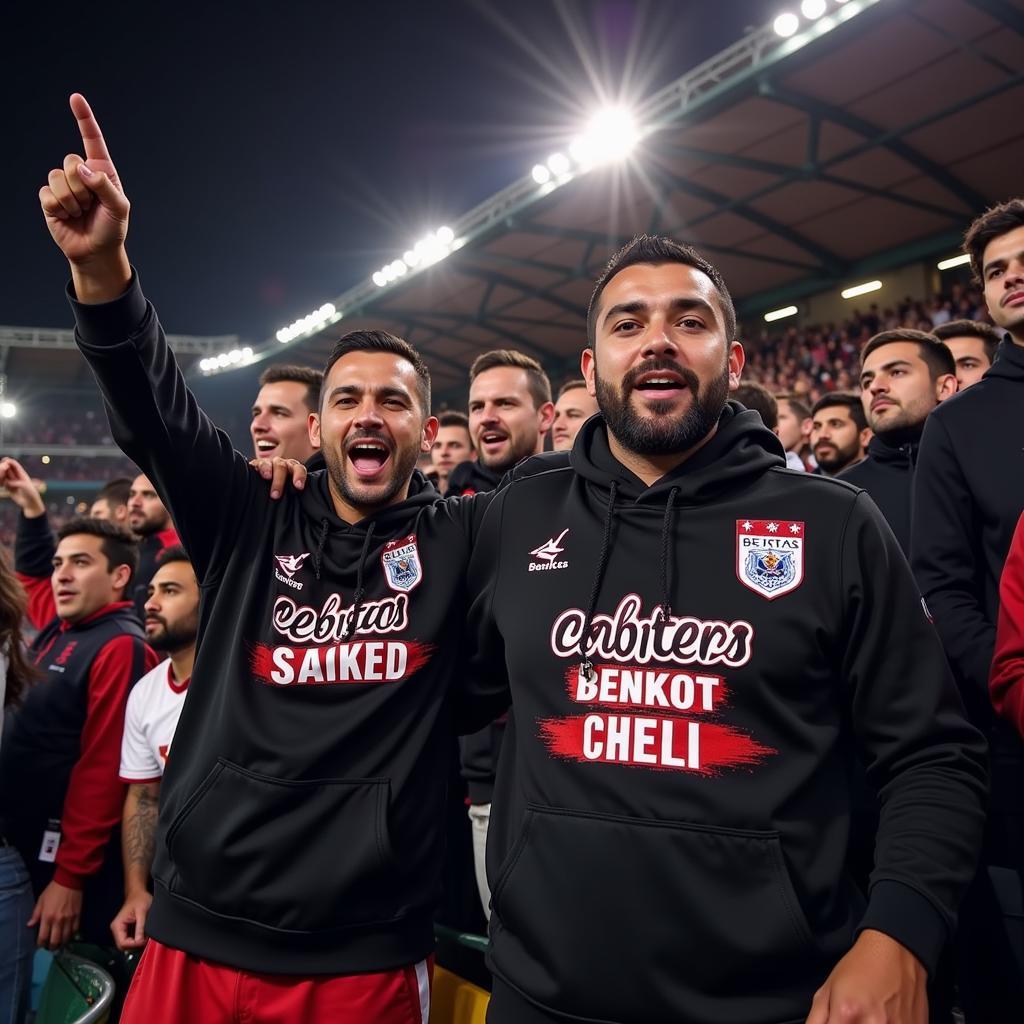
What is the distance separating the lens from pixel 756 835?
1.40m

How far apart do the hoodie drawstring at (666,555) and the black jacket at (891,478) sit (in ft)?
4.72

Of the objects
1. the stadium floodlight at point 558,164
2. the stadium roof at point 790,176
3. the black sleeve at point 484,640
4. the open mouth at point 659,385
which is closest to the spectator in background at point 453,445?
the black sleeve at point 484,640

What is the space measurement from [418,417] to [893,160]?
472 inches

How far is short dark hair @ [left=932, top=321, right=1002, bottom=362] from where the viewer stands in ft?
12.7

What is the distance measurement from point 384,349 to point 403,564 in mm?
660

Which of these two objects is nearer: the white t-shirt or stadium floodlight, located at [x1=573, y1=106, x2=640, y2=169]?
the white t-shirt

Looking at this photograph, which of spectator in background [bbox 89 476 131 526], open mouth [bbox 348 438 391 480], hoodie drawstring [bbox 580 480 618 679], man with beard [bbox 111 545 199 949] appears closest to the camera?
hoodie drawstring [bbox 580 480 618 679]

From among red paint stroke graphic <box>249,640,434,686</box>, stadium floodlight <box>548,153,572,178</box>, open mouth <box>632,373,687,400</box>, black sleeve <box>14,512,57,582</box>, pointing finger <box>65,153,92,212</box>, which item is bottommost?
red paint stroke graphic <box>249,640,434,686</box>

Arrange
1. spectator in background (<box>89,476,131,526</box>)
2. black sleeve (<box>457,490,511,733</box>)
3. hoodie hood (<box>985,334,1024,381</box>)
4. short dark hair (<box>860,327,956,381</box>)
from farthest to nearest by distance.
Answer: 1. spectator in background (<box>89,476,131,526</box>)
2. short dark hair (<box>860,327,956,381</box>)
3. hoodie hood (<box>985,334,1024,381</box>)
4. black sleeve (<box>457,490,511,733</box>)

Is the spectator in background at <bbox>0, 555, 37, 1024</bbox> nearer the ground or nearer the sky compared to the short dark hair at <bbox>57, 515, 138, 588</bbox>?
nearer the ground

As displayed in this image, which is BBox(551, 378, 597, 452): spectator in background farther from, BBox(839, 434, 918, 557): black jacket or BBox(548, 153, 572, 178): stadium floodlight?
BBox(548, 153, 572, 178): stadium floodlight

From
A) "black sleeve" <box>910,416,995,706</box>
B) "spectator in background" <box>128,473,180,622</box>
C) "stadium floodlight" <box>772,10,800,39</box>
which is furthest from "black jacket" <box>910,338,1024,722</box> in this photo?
"stadium floodlight" <box>772,10,800,39</box>

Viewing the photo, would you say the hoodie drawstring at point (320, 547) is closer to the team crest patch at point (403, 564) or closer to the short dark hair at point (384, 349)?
the team crest patch at point (403, 564)

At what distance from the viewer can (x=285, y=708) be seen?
6.37 ft
